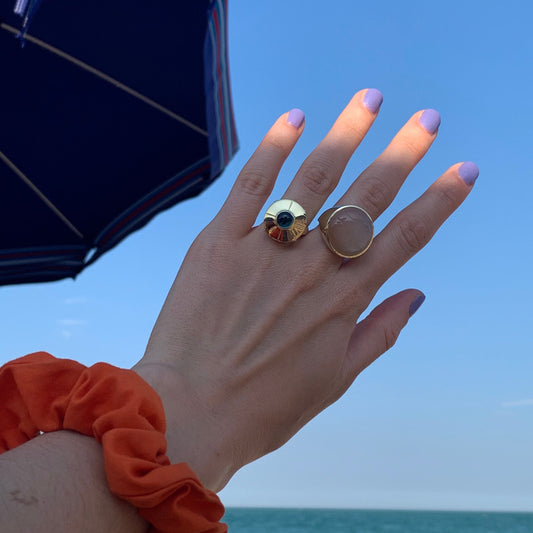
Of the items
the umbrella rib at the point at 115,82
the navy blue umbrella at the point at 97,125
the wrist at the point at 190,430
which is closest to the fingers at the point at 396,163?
the wrist at the point at 190,430

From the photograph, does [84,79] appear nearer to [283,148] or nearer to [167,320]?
[283,148]

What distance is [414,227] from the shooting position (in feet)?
4.25

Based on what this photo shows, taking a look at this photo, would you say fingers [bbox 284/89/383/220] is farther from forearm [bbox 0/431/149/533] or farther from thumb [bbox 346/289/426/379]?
forearm [bbox 0/431/149/533]

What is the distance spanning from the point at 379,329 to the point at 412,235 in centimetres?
20

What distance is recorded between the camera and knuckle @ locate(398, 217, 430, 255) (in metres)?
1.25

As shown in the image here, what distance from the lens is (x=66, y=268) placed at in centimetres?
340

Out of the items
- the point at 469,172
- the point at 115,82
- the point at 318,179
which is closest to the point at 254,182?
the point at 318,179

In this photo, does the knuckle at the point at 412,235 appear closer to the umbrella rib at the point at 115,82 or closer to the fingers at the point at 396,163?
the fingers at the point at 396,163

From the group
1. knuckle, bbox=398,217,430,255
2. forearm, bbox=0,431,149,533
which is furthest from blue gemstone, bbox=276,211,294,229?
forearm, bbox=0,431,149,533

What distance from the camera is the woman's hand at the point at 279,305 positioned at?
975 millimetres

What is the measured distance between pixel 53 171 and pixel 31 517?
8.68 ft

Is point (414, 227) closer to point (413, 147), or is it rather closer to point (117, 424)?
point (413, 147)

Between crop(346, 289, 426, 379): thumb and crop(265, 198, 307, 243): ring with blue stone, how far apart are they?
23 cm

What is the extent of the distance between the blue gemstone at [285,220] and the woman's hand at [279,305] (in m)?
0.04
